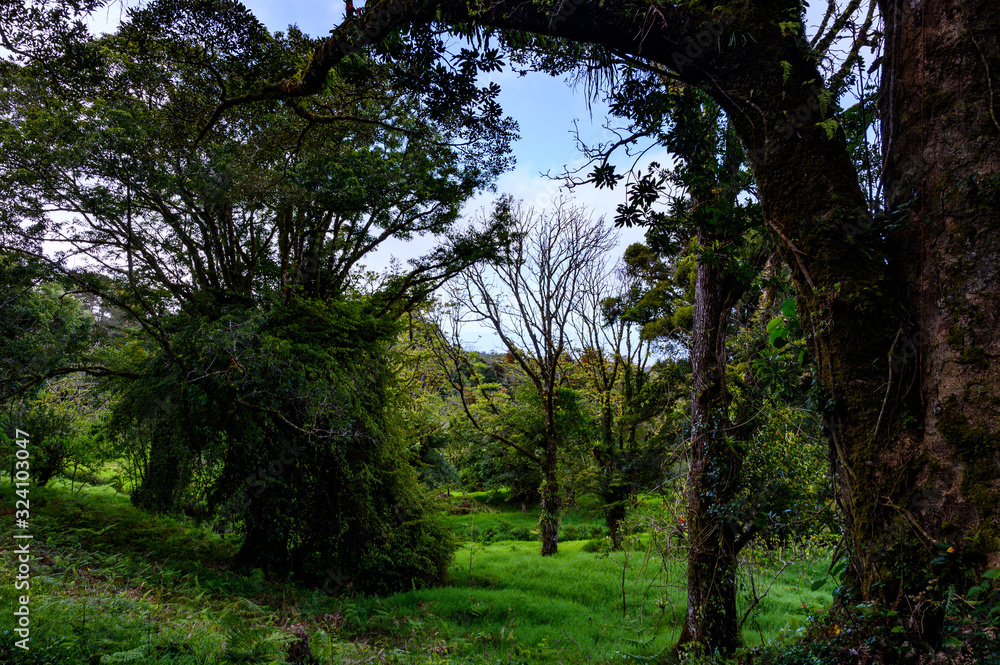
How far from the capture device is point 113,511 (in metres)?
8.55

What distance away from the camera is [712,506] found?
4.77m

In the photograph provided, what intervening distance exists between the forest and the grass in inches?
2.6

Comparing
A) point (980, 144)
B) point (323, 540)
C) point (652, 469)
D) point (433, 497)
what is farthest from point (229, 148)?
point (652, 469)

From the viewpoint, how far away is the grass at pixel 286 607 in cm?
345

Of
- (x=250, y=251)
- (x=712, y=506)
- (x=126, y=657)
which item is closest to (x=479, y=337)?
(x=250, y=251)

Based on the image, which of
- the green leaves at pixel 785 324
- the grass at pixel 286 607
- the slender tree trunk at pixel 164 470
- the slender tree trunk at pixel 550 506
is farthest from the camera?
the slender tree trunk at pixel 550 506

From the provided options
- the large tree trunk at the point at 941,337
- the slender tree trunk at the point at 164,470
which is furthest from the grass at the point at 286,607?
the large tree trunk at the point at 941,337

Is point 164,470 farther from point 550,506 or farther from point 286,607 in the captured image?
point 550,506

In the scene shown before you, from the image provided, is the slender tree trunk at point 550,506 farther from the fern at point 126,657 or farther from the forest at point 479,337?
the fern at point 126,657

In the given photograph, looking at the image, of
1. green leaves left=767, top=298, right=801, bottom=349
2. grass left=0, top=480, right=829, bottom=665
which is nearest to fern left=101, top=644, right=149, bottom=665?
grass left=0, top=480, right=829, bottom=665

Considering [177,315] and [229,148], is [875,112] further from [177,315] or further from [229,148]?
[177,315]

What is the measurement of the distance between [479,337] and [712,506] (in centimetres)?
1023

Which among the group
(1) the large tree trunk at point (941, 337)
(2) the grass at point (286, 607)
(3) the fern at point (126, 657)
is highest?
(1) the large tree trunk at point (941, 337)

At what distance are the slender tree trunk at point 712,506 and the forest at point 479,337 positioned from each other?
38mm
